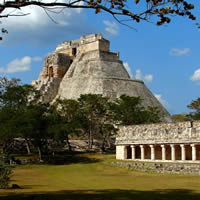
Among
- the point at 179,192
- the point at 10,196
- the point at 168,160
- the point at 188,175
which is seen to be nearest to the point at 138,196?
the point at 179,192

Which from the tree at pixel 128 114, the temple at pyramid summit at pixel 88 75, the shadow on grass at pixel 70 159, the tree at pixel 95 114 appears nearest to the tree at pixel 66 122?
the tree at pixel 95 114

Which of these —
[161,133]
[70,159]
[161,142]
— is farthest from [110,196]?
[70,159]

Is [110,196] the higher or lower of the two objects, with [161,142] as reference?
lower

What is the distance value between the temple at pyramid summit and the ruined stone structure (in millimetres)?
26032

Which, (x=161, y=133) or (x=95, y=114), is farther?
(x=95, y=114)

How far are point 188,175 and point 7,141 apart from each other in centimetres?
2238

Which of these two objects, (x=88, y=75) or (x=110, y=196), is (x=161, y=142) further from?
(x=88, y=75)

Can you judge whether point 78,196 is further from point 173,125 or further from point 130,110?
point 130,110

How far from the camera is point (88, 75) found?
7206cm

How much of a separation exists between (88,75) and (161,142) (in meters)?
40.4

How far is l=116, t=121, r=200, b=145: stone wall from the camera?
31.1m

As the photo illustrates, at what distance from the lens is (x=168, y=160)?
108ft

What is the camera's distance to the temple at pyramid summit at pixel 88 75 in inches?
2660

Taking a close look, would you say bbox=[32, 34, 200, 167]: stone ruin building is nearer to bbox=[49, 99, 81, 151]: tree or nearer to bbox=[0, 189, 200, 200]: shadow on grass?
bbox=[49, 99, 81, 151]: tree
